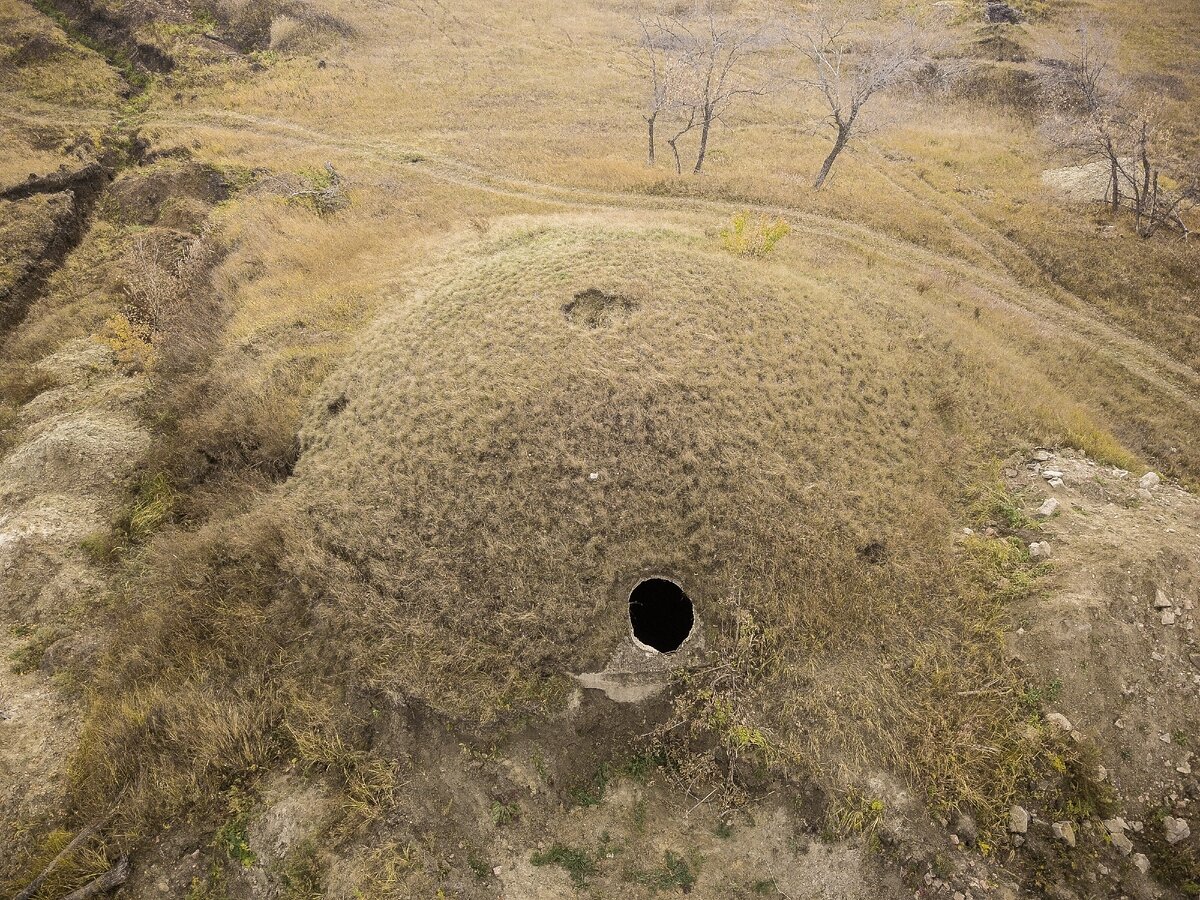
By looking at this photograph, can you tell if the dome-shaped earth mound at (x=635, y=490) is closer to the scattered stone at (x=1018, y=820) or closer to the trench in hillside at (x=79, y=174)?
the scattered stone at (x=1018, y=820)

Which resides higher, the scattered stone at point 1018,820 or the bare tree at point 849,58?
the bare tree at point 849,58

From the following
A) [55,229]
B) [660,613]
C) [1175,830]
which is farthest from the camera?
[55,229]

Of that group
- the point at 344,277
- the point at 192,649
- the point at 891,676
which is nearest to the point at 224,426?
the point at 192,649

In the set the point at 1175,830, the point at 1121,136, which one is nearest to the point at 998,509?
the point at 1175,830

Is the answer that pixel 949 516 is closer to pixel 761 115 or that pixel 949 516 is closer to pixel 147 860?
pixel 147 860

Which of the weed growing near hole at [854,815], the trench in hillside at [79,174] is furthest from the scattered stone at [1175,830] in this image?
the trench in hillside at [79,174]

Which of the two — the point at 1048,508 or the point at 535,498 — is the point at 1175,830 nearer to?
the point at 1048,508
